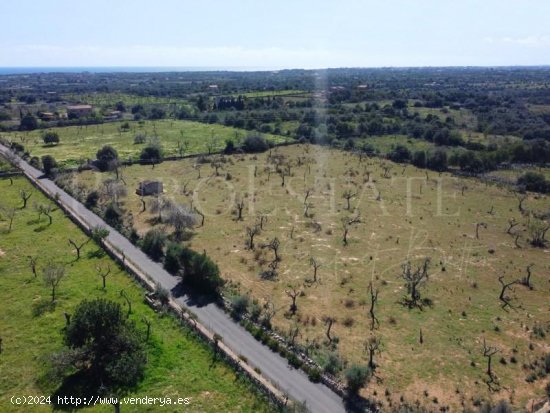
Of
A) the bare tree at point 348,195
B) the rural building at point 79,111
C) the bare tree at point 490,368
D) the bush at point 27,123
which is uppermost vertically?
the rural building at point 79,111

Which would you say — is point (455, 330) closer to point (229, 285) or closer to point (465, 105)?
point (229, 285)

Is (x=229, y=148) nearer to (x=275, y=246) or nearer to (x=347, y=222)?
(x=347, y=222)

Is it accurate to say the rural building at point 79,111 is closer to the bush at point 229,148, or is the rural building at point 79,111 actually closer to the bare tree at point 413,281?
the bush at point 229,148

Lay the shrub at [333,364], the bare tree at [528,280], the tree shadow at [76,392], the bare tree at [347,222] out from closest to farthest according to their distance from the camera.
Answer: the tree shadow at [76,392] < the shrub at [333,364] < the bare tree at [528,280] < the bare tree at [347,222]

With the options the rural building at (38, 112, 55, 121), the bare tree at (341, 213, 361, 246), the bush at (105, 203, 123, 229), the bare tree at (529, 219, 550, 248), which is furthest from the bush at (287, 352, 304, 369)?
the rural building at (38, 112, 55, 121)

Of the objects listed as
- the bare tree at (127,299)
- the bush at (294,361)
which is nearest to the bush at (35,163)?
the bare tree at (127,299)

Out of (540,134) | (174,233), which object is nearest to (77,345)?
(174,233)
